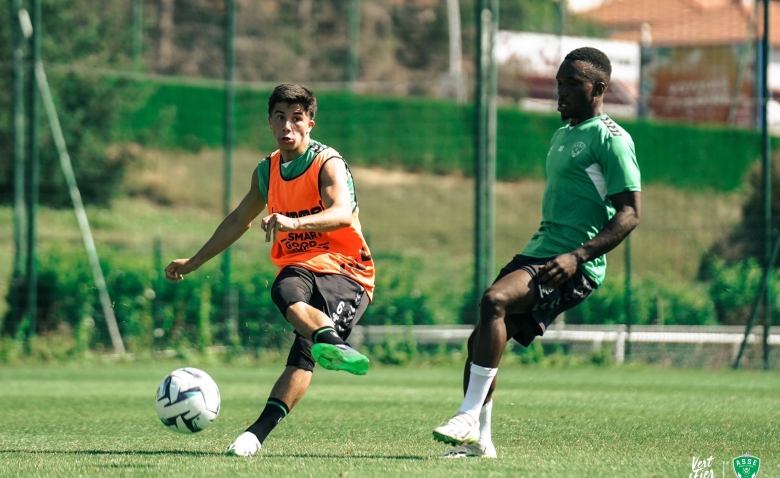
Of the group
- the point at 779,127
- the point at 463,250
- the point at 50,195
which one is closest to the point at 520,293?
the point at 50,195

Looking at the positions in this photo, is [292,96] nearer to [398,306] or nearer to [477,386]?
[477,386]

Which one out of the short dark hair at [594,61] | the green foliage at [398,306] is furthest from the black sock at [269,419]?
the green foliage at [398,306]

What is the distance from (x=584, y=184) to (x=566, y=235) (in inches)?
11.1

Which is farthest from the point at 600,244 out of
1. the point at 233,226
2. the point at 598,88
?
the point at 233,226

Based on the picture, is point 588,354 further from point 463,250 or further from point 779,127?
point 463,250

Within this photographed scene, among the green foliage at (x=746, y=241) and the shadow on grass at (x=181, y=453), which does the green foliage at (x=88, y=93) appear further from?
the shadow on grass at (x=181, y=453)

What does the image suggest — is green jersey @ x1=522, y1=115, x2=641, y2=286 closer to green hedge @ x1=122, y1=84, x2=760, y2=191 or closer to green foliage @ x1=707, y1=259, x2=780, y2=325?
green foliage @ x1=707, y1=259, x2=780, y2=325

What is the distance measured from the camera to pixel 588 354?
1560 centimetres

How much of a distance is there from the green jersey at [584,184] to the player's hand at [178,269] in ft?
6.61

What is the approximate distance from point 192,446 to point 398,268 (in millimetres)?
11773

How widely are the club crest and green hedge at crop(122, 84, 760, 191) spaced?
20.3 metres

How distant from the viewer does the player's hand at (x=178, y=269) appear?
22.0 ft

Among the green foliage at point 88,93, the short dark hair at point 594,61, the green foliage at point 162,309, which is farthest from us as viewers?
the green foliage at point 88,93

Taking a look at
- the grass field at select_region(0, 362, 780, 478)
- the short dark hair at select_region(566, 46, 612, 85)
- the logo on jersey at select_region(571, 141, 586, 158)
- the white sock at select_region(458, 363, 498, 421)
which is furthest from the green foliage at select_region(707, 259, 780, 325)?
the white sock at select_region(458, 363, 498, 421)
